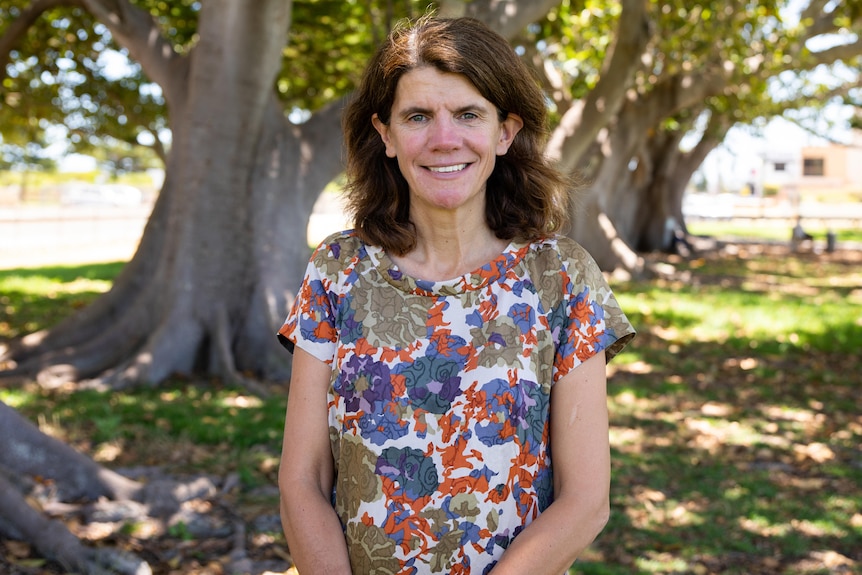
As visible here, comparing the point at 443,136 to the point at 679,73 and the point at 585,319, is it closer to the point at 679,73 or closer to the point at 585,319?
the point at 585,319

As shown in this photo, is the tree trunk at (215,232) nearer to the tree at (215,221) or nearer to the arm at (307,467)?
the tree at (215,221)

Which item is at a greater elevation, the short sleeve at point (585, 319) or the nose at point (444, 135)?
the nose at point (444, 135)

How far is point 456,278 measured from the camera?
2439 millimetres

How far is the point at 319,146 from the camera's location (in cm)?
1005

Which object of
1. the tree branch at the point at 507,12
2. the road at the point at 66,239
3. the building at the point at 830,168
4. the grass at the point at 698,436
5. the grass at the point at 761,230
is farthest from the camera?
the building at the point at 830,168

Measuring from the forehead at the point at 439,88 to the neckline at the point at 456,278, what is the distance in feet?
1.23

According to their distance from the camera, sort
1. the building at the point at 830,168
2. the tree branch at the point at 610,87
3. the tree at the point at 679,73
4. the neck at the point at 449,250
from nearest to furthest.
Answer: the neck at the point at 449,250, the tree branch at the point at 610,87, the tree at the point at 679,73, the building at the point at 830,168

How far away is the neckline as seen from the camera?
2.41 m

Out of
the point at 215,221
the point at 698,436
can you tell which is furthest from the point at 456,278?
the point at 215,221

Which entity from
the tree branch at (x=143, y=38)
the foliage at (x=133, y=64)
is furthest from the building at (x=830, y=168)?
the tree branch at (x=143, y=38)

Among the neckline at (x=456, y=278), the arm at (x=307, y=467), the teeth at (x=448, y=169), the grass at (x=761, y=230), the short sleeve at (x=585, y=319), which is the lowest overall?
the grass at (x=761, y=230)

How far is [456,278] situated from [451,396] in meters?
0.30

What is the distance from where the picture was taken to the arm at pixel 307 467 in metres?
2.40

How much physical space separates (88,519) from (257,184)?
5.06 meters
